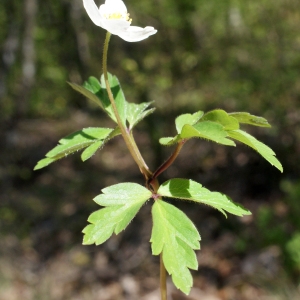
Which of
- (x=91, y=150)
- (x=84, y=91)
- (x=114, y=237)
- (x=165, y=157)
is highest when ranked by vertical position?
(x=84, y=91)

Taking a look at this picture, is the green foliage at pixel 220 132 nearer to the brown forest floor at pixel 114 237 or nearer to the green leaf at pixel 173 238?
the green leaf at pixel 173 238

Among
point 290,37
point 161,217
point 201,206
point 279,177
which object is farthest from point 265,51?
point 161,217

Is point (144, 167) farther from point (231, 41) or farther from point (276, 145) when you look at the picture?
point (231, 41)

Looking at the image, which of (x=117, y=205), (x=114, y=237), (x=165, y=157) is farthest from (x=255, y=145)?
(x=165, y=157)

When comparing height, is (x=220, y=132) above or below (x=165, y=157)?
above

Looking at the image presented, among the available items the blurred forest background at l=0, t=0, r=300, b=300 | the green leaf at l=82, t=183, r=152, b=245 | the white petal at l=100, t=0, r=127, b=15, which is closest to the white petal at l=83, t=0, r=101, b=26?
the white petal at l=100, t=0, r=127, b=15

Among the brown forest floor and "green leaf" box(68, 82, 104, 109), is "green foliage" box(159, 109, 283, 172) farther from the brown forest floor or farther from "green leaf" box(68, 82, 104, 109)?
the brown forest floor

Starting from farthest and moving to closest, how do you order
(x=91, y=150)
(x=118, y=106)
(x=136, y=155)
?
(x=118, y=106), (x=91, y=150), (x=136, y=155)

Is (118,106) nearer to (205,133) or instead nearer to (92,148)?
(92,148)
